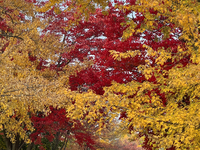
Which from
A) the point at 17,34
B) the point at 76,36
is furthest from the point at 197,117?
the point at 76,36

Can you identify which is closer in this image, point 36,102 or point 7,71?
point 36,102

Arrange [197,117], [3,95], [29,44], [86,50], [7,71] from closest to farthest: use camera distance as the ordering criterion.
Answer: [197,117] → [3,95] → [7,71] → [29,44] → [86,50]

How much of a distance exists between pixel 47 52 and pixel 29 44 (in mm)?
815

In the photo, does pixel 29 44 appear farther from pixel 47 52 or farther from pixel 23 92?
pixel 23 92

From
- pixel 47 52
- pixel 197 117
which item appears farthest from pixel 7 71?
pixel 197 117

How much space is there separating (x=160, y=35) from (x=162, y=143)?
5.14m

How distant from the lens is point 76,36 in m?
13.8

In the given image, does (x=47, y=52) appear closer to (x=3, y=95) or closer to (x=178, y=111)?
(x=3, y=95)

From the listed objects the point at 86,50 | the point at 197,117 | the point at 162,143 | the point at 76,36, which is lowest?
the point at 162,143

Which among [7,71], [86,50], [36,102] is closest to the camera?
[36,102]

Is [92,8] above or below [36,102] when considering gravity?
above

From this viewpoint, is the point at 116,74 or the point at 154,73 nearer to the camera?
the point at 154,73

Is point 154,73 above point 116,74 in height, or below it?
below

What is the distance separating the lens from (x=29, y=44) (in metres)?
8.04
